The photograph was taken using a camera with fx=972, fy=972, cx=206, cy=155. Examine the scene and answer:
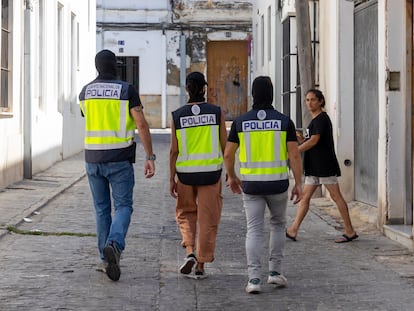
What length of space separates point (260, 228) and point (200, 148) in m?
0.91

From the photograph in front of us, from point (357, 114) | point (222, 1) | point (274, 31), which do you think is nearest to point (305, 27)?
point (357, 114)

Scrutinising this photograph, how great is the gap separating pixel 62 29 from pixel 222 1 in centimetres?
1571

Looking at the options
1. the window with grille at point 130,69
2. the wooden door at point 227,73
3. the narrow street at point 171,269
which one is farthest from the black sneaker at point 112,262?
the window with grille at point 130,69

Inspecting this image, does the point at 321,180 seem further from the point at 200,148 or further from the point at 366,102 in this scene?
the point at 366,102

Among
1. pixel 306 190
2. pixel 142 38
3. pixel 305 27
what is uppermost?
pixel 142 38

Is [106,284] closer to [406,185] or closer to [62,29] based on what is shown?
[406,185]

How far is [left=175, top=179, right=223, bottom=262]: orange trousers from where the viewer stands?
827cm

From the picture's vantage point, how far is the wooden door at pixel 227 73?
1475 inches

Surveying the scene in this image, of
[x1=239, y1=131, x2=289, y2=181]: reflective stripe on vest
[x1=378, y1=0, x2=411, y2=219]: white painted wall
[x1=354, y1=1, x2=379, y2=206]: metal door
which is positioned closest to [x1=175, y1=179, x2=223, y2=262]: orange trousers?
[x1=239, y1=131, x2=289, y2=181]: reflective stripe on vest

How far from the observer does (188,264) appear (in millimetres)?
8320

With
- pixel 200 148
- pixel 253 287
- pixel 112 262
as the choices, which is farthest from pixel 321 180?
pixel 112 262

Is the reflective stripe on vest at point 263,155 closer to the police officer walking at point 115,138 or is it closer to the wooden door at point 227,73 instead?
the police officer walking at point 115,138

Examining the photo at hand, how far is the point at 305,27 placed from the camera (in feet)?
47.3

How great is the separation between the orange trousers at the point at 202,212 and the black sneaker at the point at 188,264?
0.08 meters
